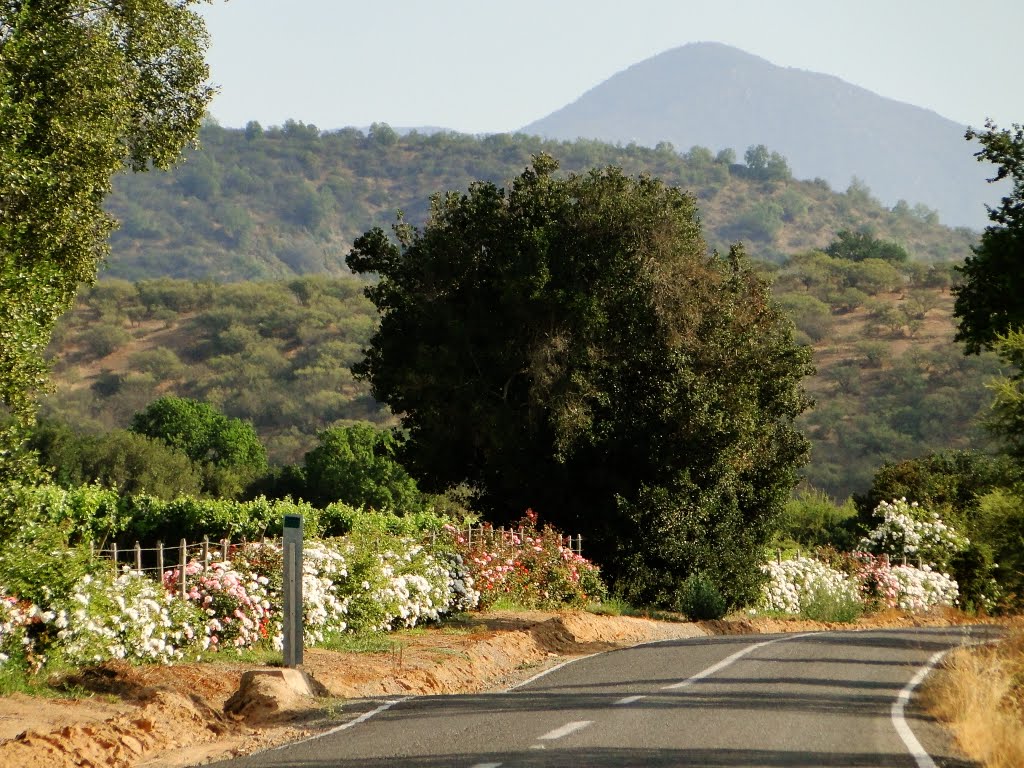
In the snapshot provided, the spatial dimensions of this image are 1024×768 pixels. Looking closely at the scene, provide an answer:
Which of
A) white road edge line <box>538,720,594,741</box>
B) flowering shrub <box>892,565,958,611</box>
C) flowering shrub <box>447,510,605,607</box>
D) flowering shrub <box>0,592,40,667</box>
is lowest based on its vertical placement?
flowering shrub <box>892,565,958,611</box>

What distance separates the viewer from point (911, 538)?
1726 inches

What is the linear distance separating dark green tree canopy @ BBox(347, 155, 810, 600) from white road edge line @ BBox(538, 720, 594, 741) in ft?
64.0

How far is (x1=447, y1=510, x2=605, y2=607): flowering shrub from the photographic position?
2566 centimetres

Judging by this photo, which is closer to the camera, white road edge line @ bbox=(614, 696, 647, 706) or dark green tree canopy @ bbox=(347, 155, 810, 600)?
white road edge line @ bbox=(614, 696, 647, 706)

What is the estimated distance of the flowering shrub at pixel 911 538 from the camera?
43.9 meters

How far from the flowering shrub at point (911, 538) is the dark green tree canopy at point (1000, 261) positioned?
1776cm

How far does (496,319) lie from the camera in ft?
110

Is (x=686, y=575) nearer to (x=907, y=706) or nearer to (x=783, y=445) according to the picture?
(x=783, y=445)

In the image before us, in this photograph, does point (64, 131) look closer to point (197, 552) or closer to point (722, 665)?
point (197, 552)

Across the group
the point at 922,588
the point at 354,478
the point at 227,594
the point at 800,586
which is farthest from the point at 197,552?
the point at 354,478

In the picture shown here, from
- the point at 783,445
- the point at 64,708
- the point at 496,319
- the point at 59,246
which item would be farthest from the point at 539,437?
the point at 64,708

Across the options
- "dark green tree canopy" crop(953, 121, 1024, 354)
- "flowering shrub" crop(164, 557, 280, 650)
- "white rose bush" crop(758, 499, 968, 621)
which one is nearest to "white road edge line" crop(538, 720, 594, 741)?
"flowering shrub" crop(164, 557, 280, 650)

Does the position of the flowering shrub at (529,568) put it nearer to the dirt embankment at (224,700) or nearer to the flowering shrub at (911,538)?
the dirt embankment at (224,700)

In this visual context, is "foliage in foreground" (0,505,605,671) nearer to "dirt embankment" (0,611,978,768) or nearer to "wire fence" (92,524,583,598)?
"wire fence" (92,524,583,598)
